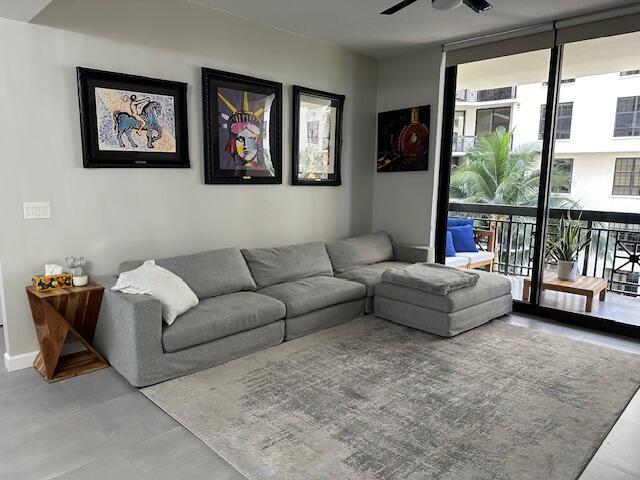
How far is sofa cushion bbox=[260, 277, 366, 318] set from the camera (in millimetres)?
3562

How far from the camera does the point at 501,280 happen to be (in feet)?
13.9

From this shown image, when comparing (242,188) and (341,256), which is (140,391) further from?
(341,256)

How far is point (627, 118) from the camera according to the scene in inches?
159

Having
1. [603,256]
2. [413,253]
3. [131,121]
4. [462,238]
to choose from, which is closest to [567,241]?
[603,256]

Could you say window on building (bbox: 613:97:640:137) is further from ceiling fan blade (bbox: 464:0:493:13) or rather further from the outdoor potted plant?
ceiling fan blade (bbox: 464:0:493:13)

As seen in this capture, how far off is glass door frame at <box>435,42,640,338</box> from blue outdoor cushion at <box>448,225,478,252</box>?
637mm

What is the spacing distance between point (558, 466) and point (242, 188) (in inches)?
127

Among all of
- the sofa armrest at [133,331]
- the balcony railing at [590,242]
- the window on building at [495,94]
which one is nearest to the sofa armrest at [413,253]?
the balcony railing at [590,242]

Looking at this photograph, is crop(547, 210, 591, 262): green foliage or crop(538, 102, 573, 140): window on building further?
crop(547, 210, 591, 262): green foliage

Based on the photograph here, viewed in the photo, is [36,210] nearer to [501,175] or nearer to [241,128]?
[241,128]

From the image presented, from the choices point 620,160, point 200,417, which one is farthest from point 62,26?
point 620,160

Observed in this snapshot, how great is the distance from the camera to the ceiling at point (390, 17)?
11.6 feet

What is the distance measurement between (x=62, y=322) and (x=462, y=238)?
4.23 meters

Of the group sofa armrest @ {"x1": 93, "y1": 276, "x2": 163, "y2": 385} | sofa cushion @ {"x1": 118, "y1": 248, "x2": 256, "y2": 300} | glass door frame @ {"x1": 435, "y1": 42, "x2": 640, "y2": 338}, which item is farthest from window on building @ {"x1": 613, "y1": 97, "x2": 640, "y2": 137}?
sofa armrest @ {"x1": 93, "y1": 276, "x2": 163, "y2": 385}
